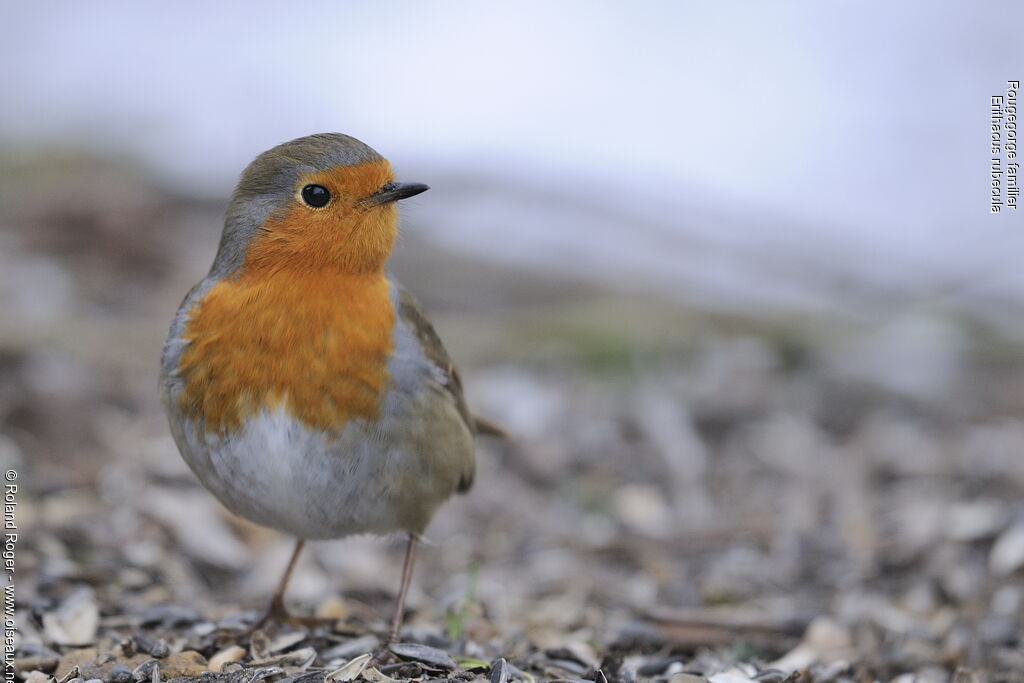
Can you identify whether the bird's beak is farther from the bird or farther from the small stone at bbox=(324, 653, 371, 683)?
the small stone at bbox=(324, 653, 371, 683)

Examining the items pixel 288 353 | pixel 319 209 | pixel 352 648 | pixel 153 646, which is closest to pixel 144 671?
pixel 153 646

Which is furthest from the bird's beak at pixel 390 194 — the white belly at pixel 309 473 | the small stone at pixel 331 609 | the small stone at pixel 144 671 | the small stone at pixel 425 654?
the small stone at pixel 331 609

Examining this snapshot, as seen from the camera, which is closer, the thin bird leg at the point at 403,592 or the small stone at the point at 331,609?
the thin bird leg at the point at 403,592

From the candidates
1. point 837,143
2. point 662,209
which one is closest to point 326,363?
point 662,209

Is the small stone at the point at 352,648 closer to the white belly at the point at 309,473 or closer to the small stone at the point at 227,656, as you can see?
the small stone at the point at 227,656

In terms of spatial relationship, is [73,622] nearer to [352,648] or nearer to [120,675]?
[120,675]

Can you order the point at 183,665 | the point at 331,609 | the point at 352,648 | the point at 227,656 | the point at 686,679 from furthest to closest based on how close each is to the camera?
the point at 331,609, the point at 352,648, the point at 227,656, the point at 686,679, the point at 183,665

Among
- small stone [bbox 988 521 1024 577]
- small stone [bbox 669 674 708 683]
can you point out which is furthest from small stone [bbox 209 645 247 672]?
small stone [bbox 988 521 1024 577]
